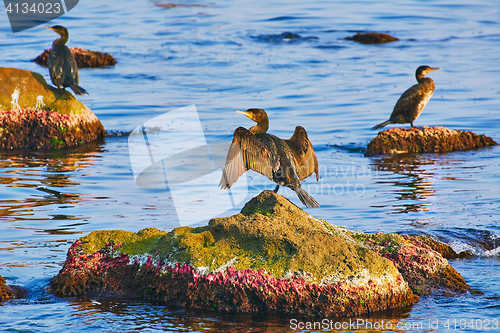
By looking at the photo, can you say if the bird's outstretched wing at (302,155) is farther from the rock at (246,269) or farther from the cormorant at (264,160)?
the rock at (246,269)

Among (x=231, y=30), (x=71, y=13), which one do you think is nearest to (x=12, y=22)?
(x=71, y=13)

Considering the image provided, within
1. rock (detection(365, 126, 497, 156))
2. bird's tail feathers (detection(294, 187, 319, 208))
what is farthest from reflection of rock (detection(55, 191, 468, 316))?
rock (detection(365, 126, 497, 156))

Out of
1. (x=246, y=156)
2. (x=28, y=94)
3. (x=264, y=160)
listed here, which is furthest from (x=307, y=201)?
(x=28, y=94)

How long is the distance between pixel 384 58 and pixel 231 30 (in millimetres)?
8270

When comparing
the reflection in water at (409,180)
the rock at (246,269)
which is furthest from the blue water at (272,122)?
the rock at (246,269)

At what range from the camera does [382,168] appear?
36.7ft

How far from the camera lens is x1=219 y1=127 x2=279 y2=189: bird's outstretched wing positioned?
21.0 ft

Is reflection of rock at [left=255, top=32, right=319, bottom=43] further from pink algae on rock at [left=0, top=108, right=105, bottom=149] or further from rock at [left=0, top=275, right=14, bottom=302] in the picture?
rock at [left=0, top=275, right=14, bottom=302]

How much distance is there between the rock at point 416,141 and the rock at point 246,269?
6.89 meters

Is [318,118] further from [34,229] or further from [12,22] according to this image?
[12,22]

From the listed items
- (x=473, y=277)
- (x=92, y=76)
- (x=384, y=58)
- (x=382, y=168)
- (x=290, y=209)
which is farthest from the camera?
(x=384, y=58)

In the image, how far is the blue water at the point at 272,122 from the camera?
17.7 ft

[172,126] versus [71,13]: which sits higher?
[71,13]

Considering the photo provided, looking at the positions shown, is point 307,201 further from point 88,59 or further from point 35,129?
point 88,59
